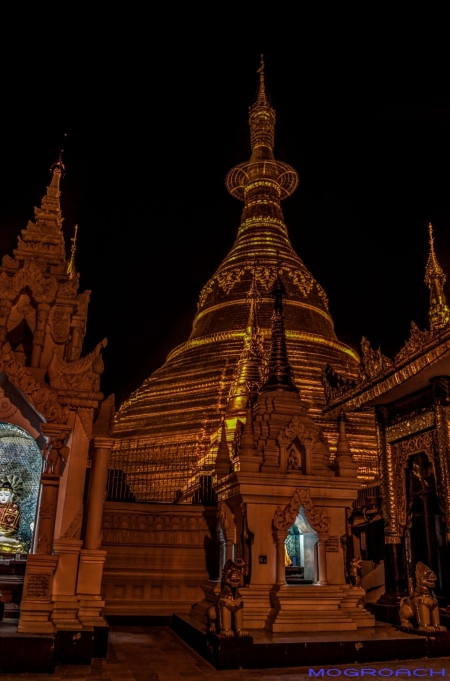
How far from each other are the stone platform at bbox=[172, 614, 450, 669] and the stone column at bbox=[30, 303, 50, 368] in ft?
16.5

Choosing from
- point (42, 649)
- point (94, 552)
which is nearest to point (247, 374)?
point (94, 552)

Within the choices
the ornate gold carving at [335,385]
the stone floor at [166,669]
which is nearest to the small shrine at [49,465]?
the stone floor at [166,669]

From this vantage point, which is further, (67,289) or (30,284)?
(67,289)

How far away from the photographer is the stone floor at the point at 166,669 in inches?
277

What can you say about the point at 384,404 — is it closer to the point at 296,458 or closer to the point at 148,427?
the point at 296,458

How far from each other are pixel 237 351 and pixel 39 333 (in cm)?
1838

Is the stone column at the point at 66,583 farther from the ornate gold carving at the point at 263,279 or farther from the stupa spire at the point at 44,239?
the ornate gold carving at the point at 263,279

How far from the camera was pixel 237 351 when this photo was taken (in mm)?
27484

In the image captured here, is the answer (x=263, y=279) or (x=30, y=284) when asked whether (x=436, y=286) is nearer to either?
(x=30, y=284)

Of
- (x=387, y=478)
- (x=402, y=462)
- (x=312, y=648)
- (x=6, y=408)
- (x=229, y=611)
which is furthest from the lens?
(x=387, y=478)

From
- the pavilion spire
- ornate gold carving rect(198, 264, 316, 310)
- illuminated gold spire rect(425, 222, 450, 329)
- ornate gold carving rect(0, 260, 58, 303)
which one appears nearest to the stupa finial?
the pavilion spire

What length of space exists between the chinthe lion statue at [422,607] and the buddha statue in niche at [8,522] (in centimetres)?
668

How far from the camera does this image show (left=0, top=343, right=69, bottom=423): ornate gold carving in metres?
8.53

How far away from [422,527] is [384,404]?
2.89 meters
